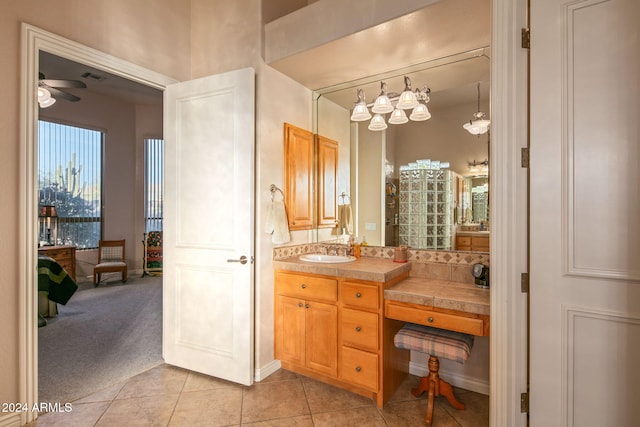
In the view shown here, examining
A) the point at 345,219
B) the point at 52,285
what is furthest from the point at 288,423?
the point at 52,285

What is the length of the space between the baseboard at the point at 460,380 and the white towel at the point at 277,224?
56.8 inches

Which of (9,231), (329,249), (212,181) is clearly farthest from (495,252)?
(9,231)

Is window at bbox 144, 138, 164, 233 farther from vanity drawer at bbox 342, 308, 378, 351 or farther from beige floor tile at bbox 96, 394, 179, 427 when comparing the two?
vanity drawer at bbox 342, 308, 378, 351

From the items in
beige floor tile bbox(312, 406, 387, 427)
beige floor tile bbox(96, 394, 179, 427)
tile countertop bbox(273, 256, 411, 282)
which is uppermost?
tile countertop bbox(273, 256, 411, 282)

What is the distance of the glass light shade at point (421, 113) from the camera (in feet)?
8.47

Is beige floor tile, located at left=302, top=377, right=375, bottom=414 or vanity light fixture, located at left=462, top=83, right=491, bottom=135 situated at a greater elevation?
vanity light fixture, located at left=462, top=83, right=491, bottom=135

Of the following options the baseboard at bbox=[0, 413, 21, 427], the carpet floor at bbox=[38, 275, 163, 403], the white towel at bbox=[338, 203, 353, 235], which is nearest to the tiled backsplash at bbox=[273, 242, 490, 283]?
the white towel at bbox=[338, 203, 353, 235]

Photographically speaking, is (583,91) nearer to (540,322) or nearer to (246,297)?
A: (540,322)

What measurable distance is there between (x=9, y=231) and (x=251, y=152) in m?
1.47

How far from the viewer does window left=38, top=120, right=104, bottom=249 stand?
221 inches

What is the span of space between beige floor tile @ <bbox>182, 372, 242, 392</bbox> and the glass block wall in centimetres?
171

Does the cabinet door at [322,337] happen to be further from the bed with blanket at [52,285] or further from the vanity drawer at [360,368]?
the bed with blanket at [52,285]

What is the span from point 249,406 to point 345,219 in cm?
164

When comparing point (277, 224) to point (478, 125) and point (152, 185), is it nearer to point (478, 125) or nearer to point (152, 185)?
point (478, 125)
